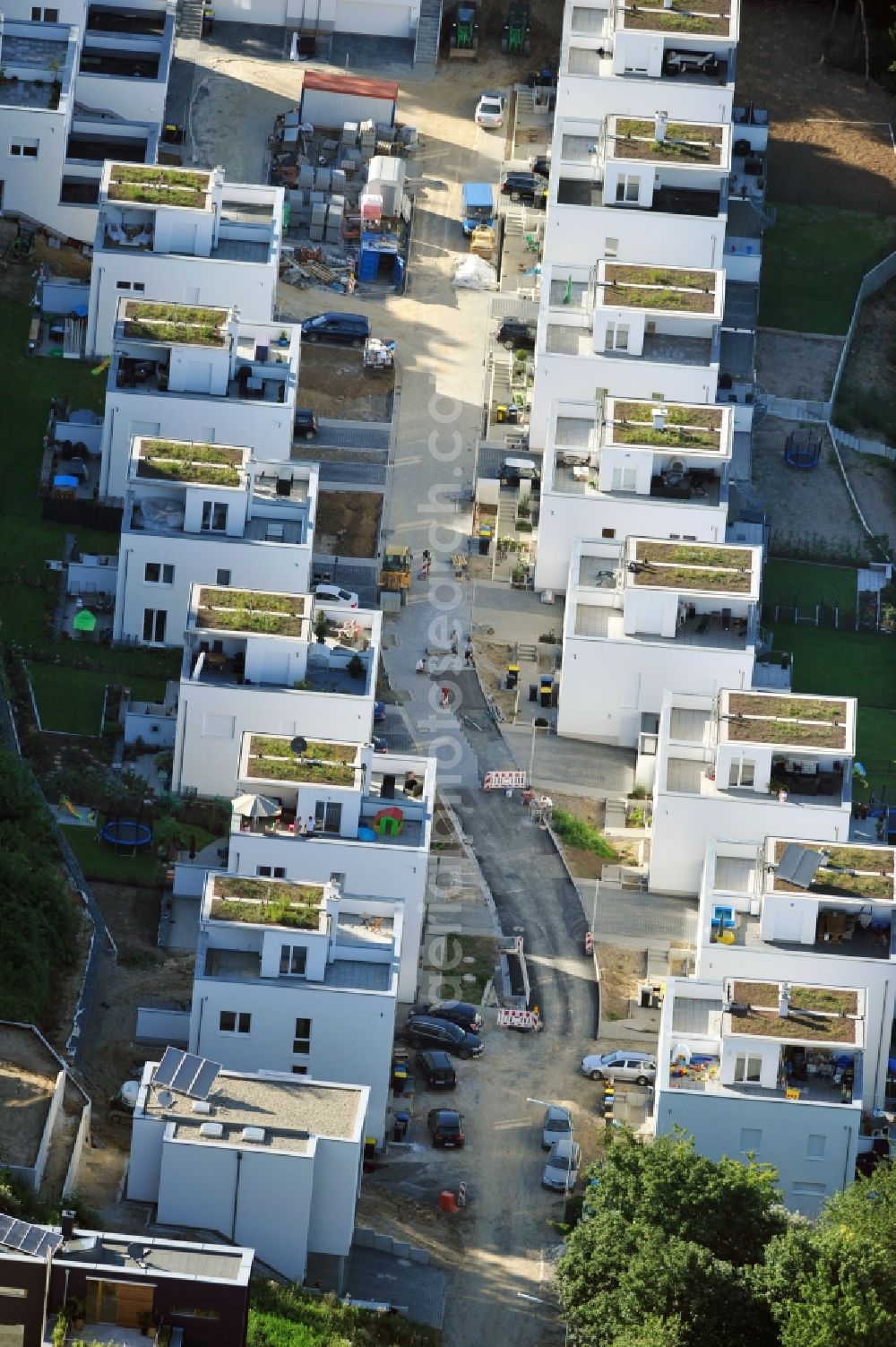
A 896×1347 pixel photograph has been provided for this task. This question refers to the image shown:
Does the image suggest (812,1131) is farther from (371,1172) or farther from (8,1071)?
(8,1071)

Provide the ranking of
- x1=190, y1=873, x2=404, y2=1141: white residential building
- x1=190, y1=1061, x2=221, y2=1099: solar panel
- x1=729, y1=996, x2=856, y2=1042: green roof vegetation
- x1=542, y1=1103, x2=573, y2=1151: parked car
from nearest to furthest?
x1=190, y1=1061, x2=221, y2=1099: solar panel < x1=190, y1=873, x2=404, y2=1141: white residential building < x1=729, y1=996, x2=856, y2=1042: green roof vegetation < x1=542, y1=1103, x2=573, y2=1151: parked car

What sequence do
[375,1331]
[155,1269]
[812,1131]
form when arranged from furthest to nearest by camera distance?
[812,1131] → [375,1331] → [155,1269]

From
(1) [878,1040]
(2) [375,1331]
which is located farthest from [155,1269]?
(1) [878,1040]

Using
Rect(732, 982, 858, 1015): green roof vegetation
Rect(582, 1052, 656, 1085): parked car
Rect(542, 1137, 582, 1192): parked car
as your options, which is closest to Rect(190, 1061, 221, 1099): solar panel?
Rect(542, 1137, 582, 1192): parked car

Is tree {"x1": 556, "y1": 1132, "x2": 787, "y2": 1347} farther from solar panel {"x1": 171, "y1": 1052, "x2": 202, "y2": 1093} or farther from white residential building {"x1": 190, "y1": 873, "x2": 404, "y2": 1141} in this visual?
solar panel {"x1": 171, "y1": 1052, "x2": 202, "y2": 1093}

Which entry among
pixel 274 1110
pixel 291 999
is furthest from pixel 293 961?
pixel 274 1110

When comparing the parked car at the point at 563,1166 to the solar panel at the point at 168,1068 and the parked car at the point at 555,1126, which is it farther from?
the solar panel at the point at 168,1068

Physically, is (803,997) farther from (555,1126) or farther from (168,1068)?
(168,1068)

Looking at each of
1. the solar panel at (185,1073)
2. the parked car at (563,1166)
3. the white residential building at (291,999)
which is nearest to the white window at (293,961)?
A: the white residential building at (291,999)
